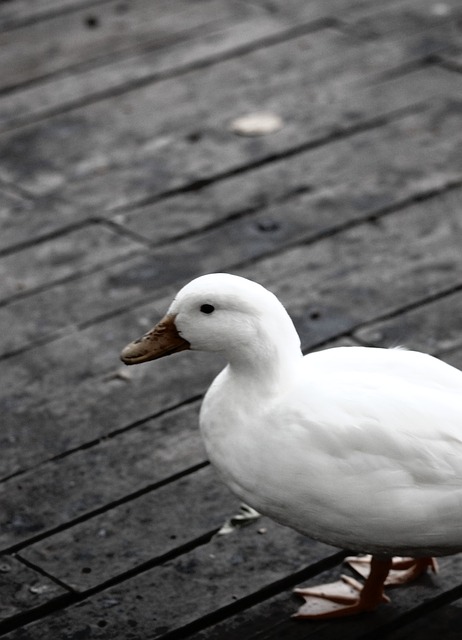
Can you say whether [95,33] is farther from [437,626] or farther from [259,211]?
[437,626]

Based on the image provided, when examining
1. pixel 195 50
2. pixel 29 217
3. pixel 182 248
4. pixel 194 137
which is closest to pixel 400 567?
pixel 182 248

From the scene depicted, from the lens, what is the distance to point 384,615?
8.61 ft

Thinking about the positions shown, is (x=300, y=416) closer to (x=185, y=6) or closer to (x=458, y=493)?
(x=458, y=493)

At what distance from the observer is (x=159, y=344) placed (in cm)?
256

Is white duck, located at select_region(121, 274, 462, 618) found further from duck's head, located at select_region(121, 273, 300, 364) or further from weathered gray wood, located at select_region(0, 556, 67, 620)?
weathered gray wood, located at select_region(0, 556, 67, 620)

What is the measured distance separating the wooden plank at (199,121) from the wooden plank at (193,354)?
61 centimetres

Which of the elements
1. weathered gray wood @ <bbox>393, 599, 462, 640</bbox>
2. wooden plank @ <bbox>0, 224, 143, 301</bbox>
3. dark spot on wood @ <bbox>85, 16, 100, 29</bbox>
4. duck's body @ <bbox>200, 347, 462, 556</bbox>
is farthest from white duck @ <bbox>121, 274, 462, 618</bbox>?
dark spot on wood @ <bbox>85, 16, 100, 29</bbox>

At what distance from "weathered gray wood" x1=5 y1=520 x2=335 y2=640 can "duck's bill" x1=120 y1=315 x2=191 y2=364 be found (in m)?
0.45

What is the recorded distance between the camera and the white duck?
2.36m

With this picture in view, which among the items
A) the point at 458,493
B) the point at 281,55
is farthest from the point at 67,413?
the point at 281,55

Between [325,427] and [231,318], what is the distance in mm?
257

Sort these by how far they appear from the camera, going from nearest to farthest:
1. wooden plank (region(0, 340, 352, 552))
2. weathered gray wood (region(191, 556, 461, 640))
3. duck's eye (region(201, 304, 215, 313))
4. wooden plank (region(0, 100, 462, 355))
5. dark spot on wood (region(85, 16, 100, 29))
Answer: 1. duck's eye (region(201, 304, 215, 313))
2. weathered gray wood (region(191, 556, 461, 640))
3. wooden plank (region(0, 340, 352, 552))
4. wooden plank (region(0, 100, 462, 355))
5. dark spot on wood (region(85, 16, 100, 29))

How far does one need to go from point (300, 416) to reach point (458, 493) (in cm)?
30

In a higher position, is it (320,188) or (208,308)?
(208,308)
